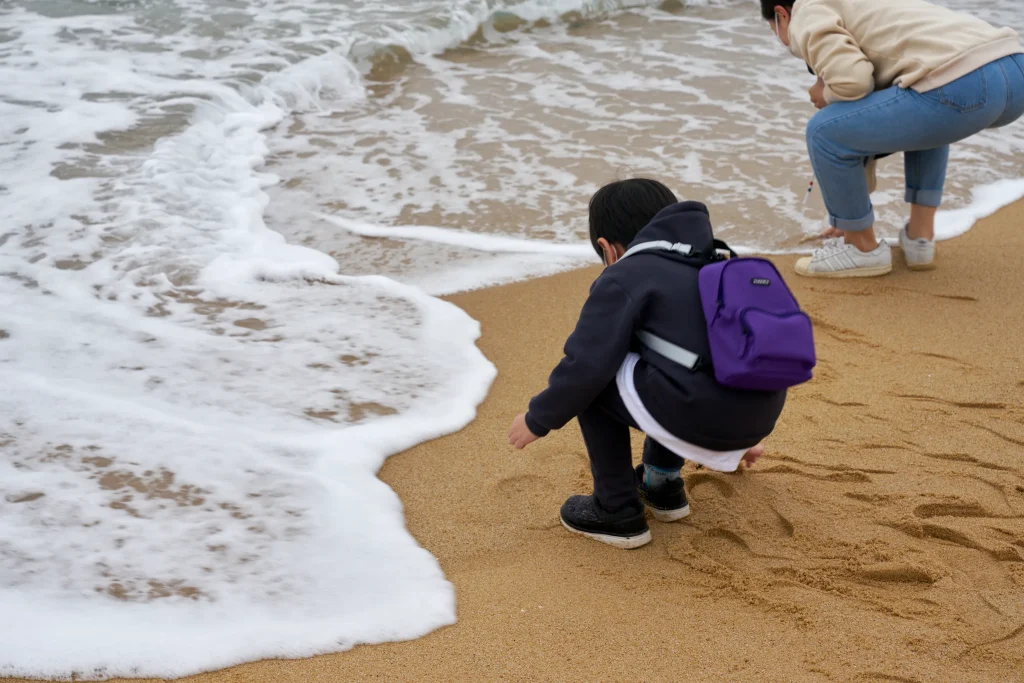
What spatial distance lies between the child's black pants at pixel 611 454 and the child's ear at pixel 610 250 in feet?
1.16

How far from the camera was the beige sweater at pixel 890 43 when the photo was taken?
3.36 metres

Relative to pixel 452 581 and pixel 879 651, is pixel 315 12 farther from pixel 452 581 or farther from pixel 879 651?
pixel 879 651

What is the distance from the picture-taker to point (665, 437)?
6.80ft

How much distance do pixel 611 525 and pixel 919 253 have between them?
239cm

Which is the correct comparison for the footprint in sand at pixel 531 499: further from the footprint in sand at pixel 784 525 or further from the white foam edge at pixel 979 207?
the white foam edge at pixel 979 207

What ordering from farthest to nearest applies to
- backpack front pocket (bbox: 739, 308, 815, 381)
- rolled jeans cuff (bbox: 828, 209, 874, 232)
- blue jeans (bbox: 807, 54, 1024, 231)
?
rolled jeans cuff (bbox: 828, 209, 874, 232) → blue jeans (bbox: 807, 54, 1024, 231) → backpack front pocket (bbox: 739, 308, 815, 381)

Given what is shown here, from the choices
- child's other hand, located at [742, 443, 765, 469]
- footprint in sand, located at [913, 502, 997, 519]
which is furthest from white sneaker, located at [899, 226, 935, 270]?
child's other hand, located at [742, 443, 765, 469]

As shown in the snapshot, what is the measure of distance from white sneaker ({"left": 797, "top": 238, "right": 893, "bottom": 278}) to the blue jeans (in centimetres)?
11

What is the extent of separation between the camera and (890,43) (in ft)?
11.3

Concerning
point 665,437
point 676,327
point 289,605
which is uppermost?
point 676,327

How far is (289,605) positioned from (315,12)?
26.0 ft

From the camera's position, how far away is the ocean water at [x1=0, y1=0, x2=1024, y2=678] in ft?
7.36

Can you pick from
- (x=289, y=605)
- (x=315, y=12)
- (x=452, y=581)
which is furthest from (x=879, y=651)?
(x=315, y=12)

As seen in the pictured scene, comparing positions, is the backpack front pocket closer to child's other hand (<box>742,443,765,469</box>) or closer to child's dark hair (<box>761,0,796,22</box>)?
child's other hand (<box>742,443,765,469</box>)
